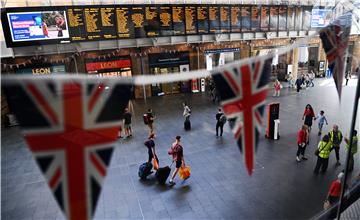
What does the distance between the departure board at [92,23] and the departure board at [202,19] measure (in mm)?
6217

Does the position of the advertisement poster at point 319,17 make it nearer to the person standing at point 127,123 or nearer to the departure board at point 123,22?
the departure board at point 123,22

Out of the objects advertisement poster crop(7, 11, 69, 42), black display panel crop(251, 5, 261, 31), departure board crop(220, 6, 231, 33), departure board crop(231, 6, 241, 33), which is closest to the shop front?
departure board crop(220, 6, 231, 33)

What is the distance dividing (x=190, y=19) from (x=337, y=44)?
13.1 m

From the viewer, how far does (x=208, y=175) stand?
898cm

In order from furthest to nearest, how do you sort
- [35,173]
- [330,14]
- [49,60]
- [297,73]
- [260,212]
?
[297,73]
[330,14]
[49,60]
[35,173]
[260,212]

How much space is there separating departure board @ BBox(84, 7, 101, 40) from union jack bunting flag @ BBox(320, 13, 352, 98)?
12.7 m

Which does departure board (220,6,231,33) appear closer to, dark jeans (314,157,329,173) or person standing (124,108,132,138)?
person standing (124,108,132,138)

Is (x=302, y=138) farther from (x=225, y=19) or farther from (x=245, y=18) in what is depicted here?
(x=245, y=18)

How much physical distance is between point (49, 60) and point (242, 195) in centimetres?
1573

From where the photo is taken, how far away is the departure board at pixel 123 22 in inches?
600

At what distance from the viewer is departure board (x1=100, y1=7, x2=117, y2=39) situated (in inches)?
587

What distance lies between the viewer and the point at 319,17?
21.4 meters

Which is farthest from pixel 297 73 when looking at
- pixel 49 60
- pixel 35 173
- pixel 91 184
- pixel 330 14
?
pixel 91 184

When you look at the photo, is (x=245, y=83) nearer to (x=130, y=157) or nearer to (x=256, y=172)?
(x=256, y=172)
